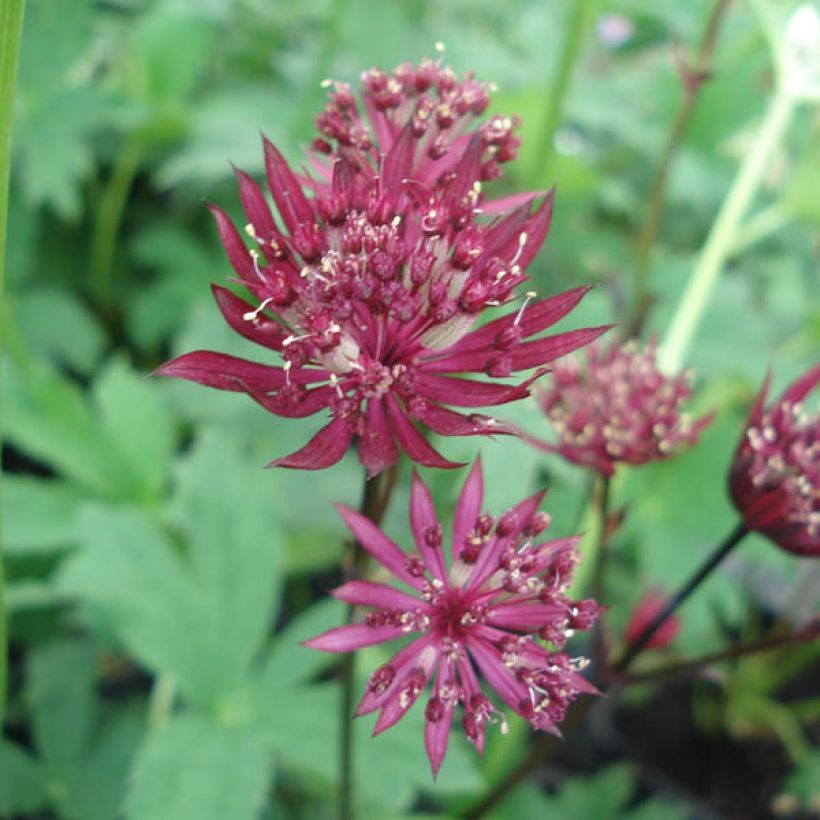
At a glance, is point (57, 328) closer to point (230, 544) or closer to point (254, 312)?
point (230, 544)

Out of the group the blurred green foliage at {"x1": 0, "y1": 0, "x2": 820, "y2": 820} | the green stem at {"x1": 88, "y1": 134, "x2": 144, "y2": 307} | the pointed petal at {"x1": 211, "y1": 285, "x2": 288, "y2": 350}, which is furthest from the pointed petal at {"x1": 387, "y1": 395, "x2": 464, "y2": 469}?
the green stem at {"x1": 88, "y1": 134, "x2": 144, "y2": 307}

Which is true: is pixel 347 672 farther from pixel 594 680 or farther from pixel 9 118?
Answer: pixel 9 118

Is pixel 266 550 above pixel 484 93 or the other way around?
the other way around

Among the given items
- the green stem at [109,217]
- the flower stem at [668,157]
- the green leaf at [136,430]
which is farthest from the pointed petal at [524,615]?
the green stem at [109,217]

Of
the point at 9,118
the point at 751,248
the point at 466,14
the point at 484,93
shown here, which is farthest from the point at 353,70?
the point at 9,118

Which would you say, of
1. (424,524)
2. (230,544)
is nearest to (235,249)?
(424,524)
